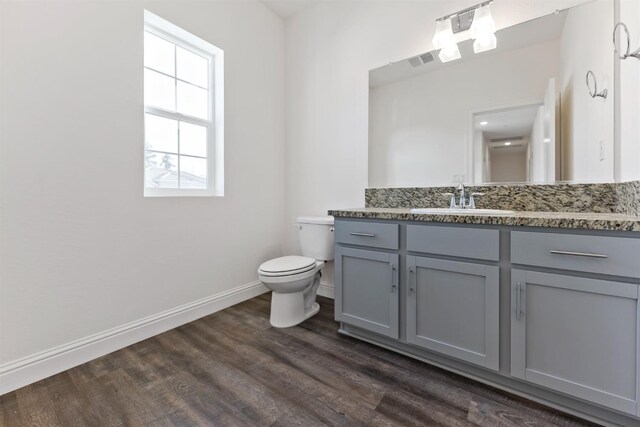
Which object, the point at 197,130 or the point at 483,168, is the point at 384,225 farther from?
the point at 197,130

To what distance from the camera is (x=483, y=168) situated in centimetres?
184

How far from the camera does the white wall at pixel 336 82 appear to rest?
2113mm

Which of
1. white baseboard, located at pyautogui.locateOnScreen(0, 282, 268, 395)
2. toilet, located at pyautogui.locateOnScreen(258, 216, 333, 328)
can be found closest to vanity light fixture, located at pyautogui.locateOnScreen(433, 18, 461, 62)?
toilet, located at pyautogui.locateOnScreen(258, 216, 333, 328)

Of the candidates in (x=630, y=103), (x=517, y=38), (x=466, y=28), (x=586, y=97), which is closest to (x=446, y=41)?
(x=466, y=28)

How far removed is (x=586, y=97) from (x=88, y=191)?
287cm

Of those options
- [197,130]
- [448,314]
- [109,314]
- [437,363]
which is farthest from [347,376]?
[197,130]

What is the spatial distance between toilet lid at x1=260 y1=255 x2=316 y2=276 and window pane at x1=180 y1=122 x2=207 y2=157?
1089 millimetres

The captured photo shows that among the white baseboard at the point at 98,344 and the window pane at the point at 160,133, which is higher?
the window pane at the point at 160,133

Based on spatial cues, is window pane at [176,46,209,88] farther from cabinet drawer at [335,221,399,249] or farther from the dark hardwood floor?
the dark hardwood floor

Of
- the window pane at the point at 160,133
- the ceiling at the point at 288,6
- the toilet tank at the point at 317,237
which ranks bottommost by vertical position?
the toilet tank at the point at 317,237

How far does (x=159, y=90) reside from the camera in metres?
2.03

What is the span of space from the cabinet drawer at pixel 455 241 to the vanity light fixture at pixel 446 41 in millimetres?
1275

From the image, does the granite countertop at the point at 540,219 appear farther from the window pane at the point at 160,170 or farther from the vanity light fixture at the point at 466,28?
the window pane at the point at 160,170

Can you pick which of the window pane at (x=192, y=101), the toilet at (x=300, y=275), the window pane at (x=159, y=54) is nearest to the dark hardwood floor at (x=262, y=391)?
the toilet at (x=300, y=275)
